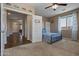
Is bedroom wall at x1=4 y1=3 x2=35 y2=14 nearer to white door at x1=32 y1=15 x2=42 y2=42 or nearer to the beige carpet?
white door at x1=32 y1=15 x2=42 y2=42

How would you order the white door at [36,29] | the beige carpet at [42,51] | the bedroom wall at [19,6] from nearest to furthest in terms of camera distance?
the beige carpet at [42,51] < the bedroom wall at [19,6] < the white door at [36,29]

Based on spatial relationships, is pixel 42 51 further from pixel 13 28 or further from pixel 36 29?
pixel 36 29

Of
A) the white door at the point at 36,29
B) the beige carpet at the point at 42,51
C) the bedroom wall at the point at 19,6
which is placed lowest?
the beige carpet at the point at 42,51

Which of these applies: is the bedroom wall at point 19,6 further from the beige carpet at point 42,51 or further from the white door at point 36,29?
the beige carpet at point 42,51

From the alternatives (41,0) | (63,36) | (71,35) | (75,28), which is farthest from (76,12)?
(41,0)

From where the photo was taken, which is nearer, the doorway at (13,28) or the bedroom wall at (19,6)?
the bedroom wall at (19,6)

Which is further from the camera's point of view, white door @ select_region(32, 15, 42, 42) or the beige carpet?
white door @ select_region(32, 15, 42, 42)

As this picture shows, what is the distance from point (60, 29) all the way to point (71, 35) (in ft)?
3.16

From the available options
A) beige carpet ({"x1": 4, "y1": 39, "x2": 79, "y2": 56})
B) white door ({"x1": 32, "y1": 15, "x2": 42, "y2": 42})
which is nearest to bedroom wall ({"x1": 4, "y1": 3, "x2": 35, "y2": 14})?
white door ({"x1": 32, "y1": 15, "x2": 42, "y2": 42})

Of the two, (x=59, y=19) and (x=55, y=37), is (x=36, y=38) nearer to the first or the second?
(x=55, y=37)

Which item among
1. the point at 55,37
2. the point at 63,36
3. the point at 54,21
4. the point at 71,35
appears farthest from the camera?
the point at 54,21

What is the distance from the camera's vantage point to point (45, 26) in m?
6.64

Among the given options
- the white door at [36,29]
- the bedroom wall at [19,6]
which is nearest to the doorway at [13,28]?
the bedroom wall at [19,6]

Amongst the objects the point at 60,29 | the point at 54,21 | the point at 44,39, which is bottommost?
the point at 44,39
